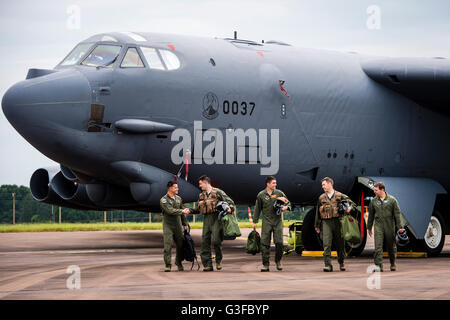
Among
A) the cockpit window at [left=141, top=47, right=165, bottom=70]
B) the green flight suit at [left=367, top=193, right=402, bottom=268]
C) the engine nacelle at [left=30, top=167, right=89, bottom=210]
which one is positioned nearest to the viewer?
the green flight suit at [left=367, top=193, right=402, bottom=268]

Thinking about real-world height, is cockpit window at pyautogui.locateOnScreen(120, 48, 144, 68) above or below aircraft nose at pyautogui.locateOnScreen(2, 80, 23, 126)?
above

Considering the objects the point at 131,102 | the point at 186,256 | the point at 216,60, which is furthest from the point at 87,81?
the point at 186,256

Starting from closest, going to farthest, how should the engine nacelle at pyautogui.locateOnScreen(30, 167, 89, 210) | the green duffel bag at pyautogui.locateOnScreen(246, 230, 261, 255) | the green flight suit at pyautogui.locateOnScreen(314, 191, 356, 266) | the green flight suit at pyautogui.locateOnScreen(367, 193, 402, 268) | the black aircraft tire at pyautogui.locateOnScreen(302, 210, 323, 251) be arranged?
the green flight suit at pyautogui.locateOnScreen(314, 191, 356, 266), the green flight suit at pyautogui.locateOnScreen(367, 193, 402, 268), the green duffel bag at pyautogui.locateOnScreen(246, 230, 261, 255), the black aircraft tire at pyautogui.locateOnScreen(302, 210, 323, 251), the engine nacelle at pyautogui.locateOnScreen(30, 167, 89, 210)

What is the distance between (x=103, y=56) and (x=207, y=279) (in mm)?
6185

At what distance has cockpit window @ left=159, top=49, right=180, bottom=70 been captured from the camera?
16562 mm

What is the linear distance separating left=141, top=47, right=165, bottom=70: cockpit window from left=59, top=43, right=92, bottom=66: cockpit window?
1.26 meters

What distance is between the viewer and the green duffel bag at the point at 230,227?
13680 mm

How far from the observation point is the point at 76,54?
16.8 m

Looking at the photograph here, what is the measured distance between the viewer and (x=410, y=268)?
14664mm

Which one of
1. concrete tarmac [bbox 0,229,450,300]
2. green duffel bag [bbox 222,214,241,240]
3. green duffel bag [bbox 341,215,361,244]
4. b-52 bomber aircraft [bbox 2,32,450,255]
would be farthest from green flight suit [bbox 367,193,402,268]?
b-52 bomber aircraft [bbox 2,32,450,255]

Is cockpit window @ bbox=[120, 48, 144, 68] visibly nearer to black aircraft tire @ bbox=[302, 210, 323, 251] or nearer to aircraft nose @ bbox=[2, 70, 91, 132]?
aircraft nose @ bbox=[2, 70, 91, 132]

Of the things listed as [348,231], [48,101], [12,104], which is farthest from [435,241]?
[12,104]

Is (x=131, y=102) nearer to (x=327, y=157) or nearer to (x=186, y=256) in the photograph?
(x=186, y=256)
